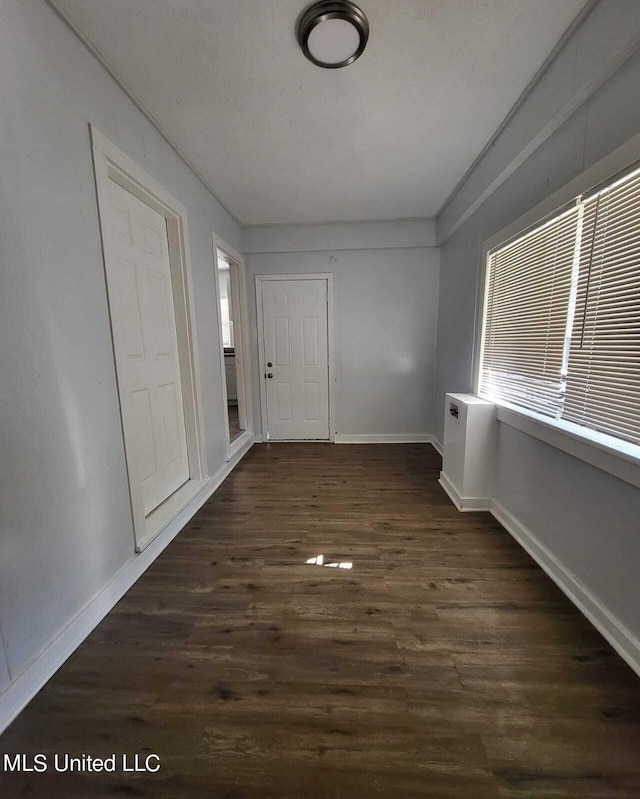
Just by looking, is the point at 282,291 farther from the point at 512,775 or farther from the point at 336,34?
the point at 512,775

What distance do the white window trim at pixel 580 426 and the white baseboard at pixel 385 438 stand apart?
1.80 meters

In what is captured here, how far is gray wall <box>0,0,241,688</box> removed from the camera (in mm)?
1105

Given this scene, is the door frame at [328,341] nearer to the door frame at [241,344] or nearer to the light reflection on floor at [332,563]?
the door frame at [241,344]

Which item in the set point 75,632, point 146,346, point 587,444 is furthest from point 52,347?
point 587,444

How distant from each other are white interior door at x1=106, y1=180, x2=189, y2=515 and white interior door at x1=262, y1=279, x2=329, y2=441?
1.63 metres

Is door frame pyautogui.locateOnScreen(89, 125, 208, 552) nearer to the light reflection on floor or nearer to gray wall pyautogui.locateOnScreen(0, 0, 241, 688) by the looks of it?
gray wall pyautogui.locateOnScreen(0, 0, 241, 688)

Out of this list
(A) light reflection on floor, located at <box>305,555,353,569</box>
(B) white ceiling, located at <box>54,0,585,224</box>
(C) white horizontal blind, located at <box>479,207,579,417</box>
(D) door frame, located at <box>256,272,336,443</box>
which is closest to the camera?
(B) white ceiling, located at <box>54,0,585,224</box>

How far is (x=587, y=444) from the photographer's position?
141 cm

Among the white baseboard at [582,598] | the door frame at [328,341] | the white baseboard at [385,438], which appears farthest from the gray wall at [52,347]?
the white baseboard at [385,438]

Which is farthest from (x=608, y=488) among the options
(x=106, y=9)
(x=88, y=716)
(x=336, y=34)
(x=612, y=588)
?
(x=106, y=9)

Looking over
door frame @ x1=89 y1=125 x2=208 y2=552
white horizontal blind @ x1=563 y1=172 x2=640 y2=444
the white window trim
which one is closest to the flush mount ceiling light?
door frame @ x1=89 y1=125 x2=208 y2=552

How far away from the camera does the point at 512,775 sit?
0.92 m

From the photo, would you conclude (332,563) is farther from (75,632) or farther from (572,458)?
(572,458)

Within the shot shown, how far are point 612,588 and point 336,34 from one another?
2688mm
